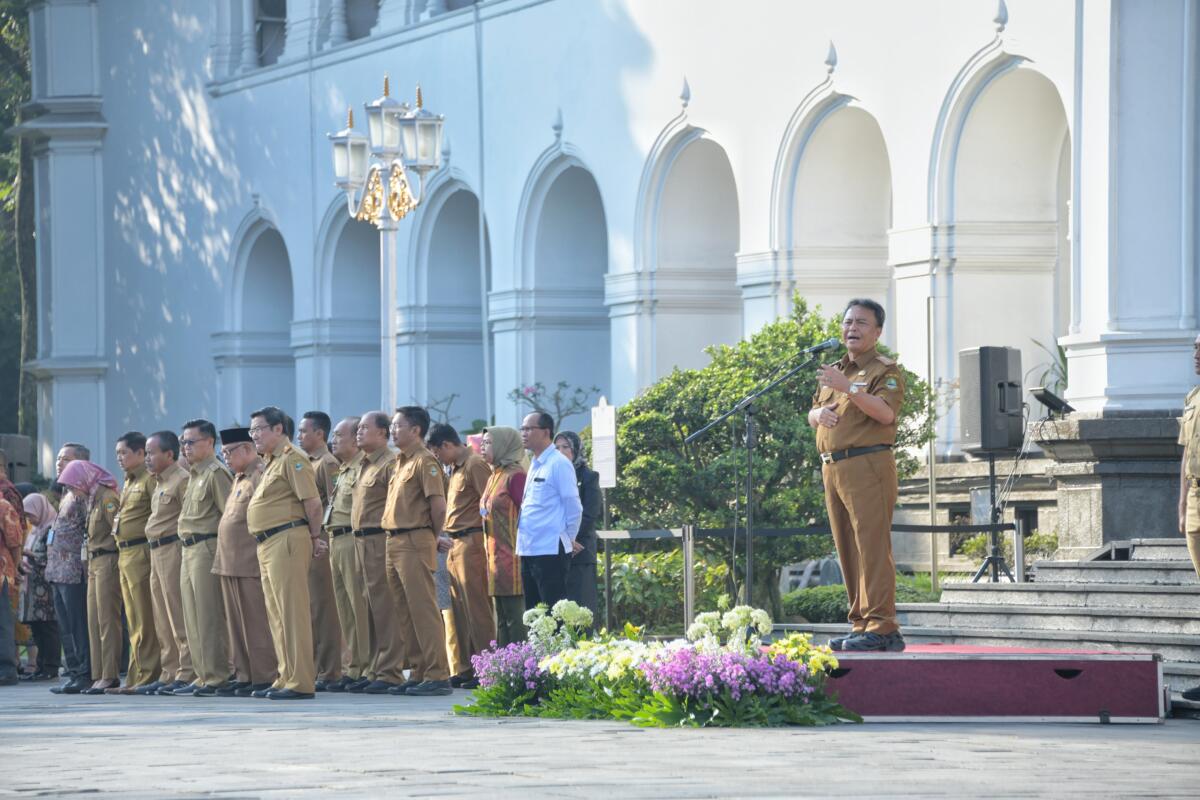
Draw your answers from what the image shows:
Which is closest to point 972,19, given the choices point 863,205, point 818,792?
point 863,205

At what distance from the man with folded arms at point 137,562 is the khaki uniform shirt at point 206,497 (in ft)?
2.59

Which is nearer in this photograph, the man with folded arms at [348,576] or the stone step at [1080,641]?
the stone step at [1080,641]

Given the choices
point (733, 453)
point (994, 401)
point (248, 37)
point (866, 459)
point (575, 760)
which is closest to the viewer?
point (575, 760)

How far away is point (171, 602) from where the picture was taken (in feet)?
47.4

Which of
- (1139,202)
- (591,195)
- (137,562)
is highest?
(591,195)

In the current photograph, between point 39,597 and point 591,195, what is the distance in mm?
11755

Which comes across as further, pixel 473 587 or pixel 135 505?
pixel 135 505

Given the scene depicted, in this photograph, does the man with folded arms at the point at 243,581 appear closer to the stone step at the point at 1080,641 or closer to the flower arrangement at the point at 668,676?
the flower arrangement at the point at 668,676

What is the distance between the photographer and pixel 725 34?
23.7 m

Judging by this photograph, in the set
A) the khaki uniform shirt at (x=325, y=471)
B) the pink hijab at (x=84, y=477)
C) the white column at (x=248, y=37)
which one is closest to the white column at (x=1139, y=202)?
the khaki uniform shirt at (x=325, y=471)

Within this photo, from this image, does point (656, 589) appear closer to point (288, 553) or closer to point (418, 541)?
point (418, 541)

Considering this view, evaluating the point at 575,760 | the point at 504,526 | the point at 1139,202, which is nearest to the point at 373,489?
the point at 504,526

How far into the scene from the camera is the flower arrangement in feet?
32.8

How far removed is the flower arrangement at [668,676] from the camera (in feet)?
32.8
